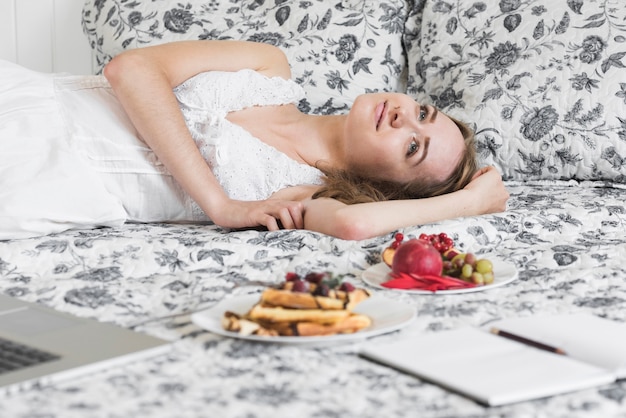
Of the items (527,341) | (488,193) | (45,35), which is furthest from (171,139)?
(45,35)

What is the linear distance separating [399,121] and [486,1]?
28.4 inches

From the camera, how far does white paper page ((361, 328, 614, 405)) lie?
929mm

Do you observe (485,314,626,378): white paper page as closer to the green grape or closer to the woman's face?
the green grape

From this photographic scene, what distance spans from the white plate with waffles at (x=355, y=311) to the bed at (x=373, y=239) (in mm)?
17

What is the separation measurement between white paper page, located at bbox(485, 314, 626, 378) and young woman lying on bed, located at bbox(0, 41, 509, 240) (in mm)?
571

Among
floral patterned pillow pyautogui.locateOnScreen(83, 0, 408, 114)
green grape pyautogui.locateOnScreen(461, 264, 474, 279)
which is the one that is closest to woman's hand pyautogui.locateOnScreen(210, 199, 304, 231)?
green grape pyautogui.locateOnScreen(461, 264, 474, 279)

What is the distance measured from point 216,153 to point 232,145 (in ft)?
0.14

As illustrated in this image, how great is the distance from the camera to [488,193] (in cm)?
192

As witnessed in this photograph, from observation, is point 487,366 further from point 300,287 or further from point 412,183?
point 412,183

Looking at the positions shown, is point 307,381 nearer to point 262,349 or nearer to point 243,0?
point 262,349

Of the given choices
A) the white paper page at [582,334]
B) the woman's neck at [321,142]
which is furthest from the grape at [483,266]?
the woman's neck at [321,142]

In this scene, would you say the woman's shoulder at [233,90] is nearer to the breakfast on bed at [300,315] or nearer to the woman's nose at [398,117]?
the woman's nose at [398,117]

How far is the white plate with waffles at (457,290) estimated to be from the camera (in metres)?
1.33

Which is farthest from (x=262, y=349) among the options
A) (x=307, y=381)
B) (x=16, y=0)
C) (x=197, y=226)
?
(x=16, y=0)
